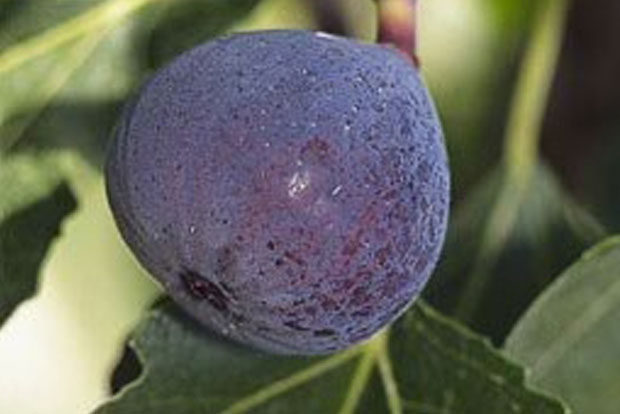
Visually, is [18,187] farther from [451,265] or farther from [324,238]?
[451,265]

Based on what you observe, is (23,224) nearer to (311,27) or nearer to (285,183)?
(285,183)

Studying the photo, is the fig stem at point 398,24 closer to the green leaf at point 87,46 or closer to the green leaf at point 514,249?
the green leaf at point 87,46

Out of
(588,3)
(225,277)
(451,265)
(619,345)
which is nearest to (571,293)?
(619,345)

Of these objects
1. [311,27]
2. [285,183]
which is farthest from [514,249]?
[285,183]

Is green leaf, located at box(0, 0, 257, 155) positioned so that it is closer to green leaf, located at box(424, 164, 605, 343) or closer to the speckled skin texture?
A: the speckled skin texture

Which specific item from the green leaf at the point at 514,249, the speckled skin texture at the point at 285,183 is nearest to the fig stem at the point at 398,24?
the speckled skin texture at the point at 285,183

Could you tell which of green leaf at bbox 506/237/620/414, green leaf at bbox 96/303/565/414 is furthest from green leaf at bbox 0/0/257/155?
green leaf at bbox 506/237/620/414
